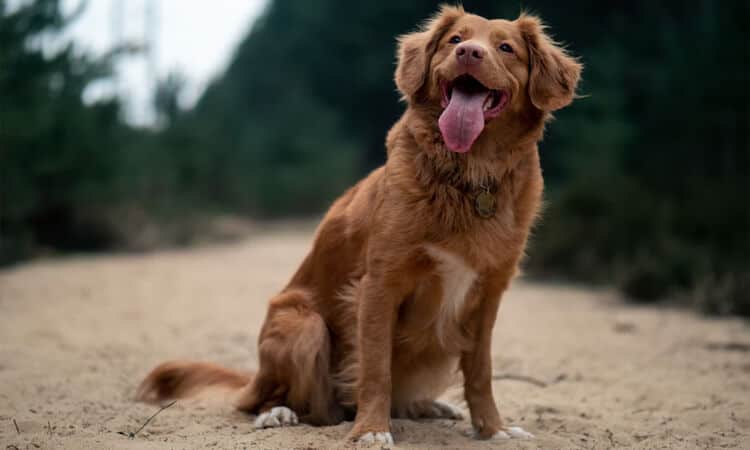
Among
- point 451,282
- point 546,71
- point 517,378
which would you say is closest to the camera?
point 451,282

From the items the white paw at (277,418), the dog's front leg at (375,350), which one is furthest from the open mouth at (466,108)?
the white paw at (277,418)

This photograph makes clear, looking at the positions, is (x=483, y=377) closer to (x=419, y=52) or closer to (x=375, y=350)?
(x=375, y=350)

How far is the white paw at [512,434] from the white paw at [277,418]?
3.19 feet

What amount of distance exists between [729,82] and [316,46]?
21.6 metres

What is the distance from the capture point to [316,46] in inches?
1182

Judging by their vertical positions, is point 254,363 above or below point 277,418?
below

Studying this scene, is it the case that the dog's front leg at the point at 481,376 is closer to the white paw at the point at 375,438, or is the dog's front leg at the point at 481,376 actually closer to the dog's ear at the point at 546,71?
the white paw at the point at 375,438

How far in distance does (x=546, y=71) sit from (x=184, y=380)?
8.20 ft

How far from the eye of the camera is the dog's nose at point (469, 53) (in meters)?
3.13

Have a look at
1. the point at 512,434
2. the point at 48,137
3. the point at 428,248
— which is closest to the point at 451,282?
the point at 428,248

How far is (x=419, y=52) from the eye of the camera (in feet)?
11.6

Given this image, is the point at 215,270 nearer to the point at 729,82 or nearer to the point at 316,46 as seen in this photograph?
the point at 729,82

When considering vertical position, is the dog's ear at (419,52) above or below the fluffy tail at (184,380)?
above

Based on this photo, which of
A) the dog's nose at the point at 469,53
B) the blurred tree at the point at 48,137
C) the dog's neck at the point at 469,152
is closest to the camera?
the dog's nose at the point at 469,53
